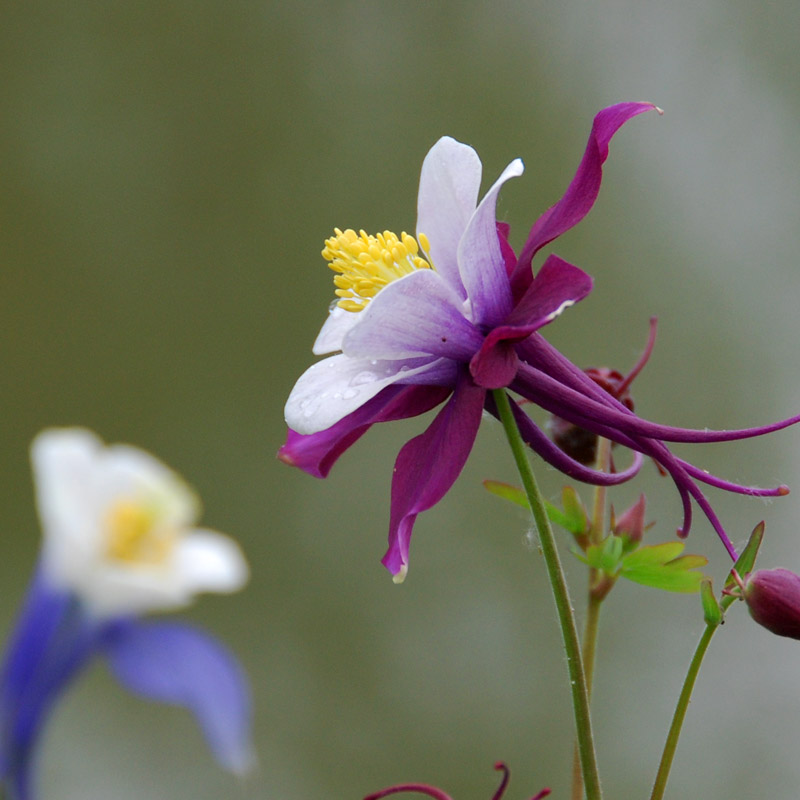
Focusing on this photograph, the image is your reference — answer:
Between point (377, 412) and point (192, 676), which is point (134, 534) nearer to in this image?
point (192, 676)

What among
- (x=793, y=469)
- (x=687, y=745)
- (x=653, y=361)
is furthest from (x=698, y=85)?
(x=687, y=745)

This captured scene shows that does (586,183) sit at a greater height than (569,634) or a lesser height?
greater

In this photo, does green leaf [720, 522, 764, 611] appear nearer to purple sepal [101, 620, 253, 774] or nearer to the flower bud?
the flower bud

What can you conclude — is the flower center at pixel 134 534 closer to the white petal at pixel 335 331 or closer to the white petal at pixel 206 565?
the white petal at pixel 206 565

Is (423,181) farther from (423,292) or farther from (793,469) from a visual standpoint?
(793,469)

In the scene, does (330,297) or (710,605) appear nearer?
(710,605)

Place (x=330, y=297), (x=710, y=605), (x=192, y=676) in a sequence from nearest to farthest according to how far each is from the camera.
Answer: (x=192, y=676), (x=710, y=605), (x=330, y=297)

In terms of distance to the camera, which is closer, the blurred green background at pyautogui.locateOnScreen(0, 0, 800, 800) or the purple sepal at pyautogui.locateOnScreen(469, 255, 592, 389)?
the purple sepal at pyautogui.locateOnScreen(469, 255, 592, 389)

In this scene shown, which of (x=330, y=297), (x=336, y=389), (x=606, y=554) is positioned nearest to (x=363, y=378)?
(x=336, y=389)

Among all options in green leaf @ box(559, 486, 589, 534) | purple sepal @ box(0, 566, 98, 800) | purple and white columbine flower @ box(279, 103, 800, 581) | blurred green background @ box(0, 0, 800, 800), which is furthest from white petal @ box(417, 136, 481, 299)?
blurred green background @ box(0, 0, 800, 800)
